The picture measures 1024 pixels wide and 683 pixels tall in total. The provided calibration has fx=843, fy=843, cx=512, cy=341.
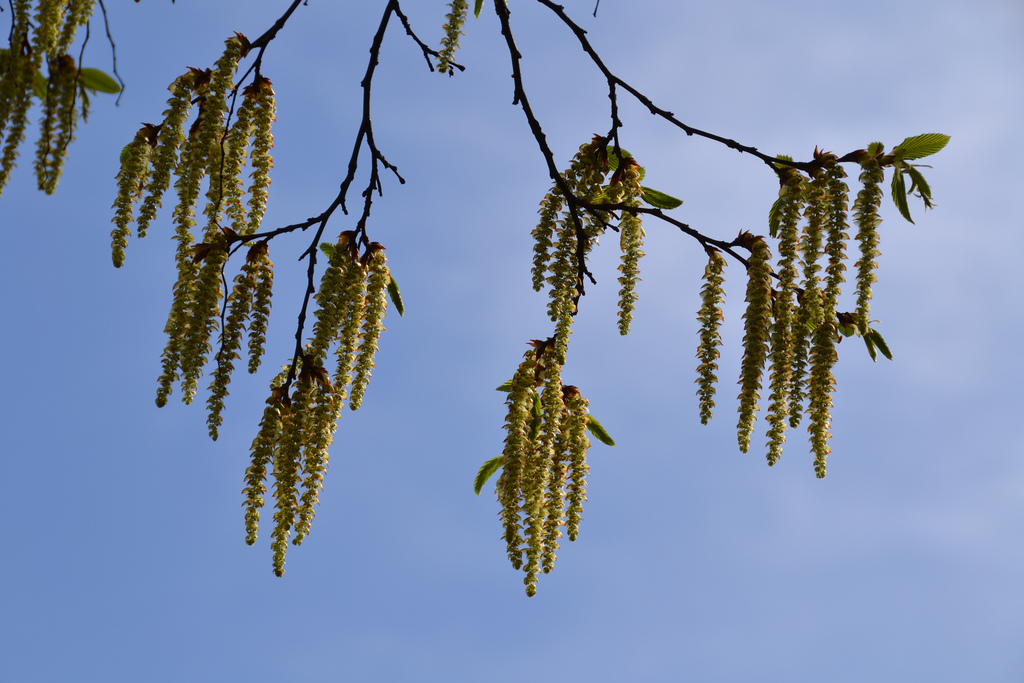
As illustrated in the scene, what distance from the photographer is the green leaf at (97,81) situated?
2.98m

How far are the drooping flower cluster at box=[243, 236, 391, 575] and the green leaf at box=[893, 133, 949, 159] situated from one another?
2.15 m

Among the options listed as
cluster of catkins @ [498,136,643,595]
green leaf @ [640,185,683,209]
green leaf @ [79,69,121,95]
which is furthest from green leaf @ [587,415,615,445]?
green leaf @ [79,69,121,95]

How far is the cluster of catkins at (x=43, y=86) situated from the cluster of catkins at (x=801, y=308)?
94.0 inches

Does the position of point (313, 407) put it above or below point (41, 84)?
below

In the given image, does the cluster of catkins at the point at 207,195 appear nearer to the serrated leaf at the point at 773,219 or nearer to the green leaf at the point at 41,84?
the green leaf at the point at 41,84

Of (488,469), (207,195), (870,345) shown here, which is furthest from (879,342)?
(207,195)

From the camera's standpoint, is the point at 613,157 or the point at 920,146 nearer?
the point at 920,146

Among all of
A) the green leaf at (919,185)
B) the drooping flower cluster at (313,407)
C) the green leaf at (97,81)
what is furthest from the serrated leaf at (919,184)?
the green leaf at (97,81)

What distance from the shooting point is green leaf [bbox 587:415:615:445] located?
4281mm

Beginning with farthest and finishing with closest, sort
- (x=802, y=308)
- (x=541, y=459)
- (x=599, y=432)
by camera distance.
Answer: (x=599, y=432) → (x=541, y=459) → (x=802, y=308)

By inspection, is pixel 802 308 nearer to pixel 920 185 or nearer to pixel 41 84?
pixel 920 185

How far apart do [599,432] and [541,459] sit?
0.75 metres

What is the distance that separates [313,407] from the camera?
332cm

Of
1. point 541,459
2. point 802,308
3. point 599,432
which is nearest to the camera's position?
point 802,308
